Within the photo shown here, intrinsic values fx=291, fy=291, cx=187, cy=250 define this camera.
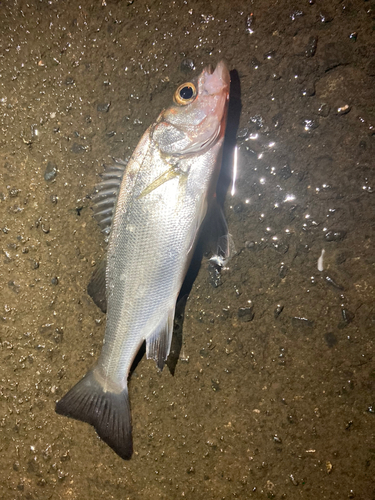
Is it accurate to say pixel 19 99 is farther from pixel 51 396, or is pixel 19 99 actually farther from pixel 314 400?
pixel 314 400

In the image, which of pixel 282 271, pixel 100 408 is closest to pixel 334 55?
pixel 282 271

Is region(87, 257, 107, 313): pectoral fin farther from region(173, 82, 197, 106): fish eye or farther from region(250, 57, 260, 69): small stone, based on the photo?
region(250, 57, 260, 69): small stone

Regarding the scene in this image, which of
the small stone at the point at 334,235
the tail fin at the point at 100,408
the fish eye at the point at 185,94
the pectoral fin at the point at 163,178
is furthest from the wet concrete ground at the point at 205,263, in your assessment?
the pectoral fin at the point at 163,178

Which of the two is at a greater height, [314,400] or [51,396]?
[51,396]

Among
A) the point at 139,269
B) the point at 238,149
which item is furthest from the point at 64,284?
the point at 238,149

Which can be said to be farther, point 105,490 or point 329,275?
point 105,490

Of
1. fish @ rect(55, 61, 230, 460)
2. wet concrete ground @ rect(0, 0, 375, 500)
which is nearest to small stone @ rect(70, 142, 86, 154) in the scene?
wet concrete ground @ rect(0, 0, 375, 500)

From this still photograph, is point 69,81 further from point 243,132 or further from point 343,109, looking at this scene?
point 343,109
